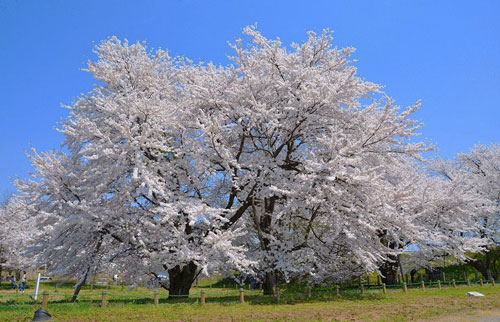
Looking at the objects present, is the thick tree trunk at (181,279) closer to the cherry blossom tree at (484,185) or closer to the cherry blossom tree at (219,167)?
the cherry blossom tree at (219,167)

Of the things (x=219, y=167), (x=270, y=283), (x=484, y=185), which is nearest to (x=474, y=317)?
(x=270, y=283)

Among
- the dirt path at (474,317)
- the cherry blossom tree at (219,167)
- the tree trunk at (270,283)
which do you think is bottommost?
the dirt path at (474,317)

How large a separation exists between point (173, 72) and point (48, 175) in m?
9.16

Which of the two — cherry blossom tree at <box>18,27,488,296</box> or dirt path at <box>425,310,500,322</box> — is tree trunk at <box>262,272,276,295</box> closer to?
cherry blossom tree at <box>18,27,488,296</box>

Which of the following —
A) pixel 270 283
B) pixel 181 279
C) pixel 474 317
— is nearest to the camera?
pixel 474 317

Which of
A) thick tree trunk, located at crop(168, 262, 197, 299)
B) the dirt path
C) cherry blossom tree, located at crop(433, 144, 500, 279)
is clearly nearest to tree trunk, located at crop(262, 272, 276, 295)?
thick tree trunk, located at crop(168, 262, 197, 299)

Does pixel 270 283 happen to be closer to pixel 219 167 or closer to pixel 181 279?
pixel 181 279

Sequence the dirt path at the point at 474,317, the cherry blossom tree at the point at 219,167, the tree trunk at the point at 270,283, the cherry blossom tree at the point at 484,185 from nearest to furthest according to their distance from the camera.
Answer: the dirt path at the point at 474,317, the cherry blossom tree at the point at 219,167, the tree trunk at the point at 270,283, the cherry blossom tree at the point at 484,185

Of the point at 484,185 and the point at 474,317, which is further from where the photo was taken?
the point at 484,185

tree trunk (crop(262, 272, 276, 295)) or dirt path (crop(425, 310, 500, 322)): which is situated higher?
tree trunk (crop(262, 272, 276, 295))

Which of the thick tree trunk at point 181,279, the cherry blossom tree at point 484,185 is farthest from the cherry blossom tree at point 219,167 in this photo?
the cherry blossom tree at point 484,185

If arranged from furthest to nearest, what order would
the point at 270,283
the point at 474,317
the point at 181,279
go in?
the point at 270,283, the point at 181,279, the point at 474,317

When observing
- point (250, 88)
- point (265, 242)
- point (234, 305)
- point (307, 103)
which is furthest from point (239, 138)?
point (234, 305)

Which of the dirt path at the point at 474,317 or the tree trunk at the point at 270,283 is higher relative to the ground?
the tree trunk at the point at 270,283
